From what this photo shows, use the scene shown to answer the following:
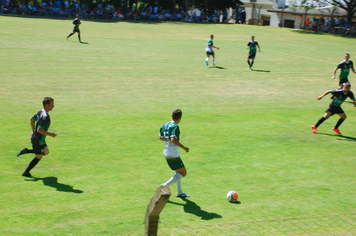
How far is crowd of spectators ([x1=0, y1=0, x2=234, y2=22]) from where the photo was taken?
158 ft


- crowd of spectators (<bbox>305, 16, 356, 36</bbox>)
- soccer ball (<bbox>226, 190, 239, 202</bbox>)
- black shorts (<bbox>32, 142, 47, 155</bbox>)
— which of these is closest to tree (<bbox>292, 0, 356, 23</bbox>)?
crowd of spectators (<bbox>305, 16, 356, 36</bbox>)

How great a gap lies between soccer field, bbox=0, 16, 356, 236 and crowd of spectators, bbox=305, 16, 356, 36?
2159 centimetres

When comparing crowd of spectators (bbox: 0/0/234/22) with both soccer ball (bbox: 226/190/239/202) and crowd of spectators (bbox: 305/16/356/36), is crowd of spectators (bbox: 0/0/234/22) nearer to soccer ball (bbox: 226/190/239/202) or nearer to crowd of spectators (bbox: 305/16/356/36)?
crowd of spectators (bbox: 305/16/356/36)

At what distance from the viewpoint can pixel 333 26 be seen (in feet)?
168

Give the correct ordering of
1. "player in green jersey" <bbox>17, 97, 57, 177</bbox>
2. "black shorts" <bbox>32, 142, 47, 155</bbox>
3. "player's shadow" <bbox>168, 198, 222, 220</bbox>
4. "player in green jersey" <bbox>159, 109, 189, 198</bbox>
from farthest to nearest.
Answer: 1. "black shorts" <bbox>32, 142, 47, 155</bbox>
2. "player in green jersey" <bbox>17, 97, 57, 177</bbox>
3. "player in green jersey" <bbox>159, 109, 189, 198</bbox>
4. "player's shadow" <bbox>168, 198, 222, 220</bbox>

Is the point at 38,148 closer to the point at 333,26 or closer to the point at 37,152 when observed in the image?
the point at 37,152

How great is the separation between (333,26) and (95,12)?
97.2 ft

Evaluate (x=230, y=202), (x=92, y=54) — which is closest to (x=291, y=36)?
(x=92, y=54)

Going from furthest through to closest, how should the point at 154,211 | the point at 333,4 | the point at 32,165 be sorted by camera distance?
1. the point at 333,4
2. the point at 32,165
3. the point at 154,211

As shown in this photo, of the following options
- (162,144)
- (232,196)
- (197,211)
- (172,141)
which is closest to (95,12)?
(162,144)

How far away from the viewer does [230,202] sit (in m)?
9.27

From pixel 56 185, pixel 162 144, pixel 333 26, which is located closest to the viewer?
pixel 56 185

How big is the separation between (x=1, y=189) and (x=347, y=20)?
2004 inches

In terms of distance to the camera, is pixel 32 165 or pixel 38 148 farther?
pixel 32 165
